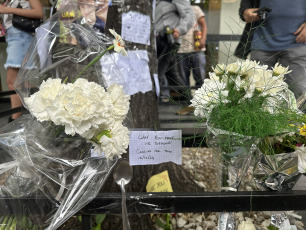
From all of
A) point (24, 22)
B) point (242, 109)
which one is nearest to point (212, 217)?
point (242, 109)

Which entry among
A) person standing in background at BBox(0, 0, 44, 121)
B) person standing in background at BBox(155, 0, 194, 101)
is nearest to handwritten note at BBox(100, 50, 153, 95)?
person standing in background at BBox(0, 0, 44, 121)

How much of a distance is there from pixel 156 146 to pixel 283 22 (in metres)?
1.22

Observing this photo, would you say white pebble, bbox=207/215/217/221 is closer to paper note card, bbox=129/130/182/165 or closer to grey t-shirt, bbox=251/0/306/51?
paper note card, bbox=129/130/182/165

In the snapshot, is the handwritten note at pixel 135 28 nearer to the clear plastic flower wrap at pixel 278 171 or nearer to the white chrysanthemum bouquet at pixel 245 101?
the white chrysanthemum bouquet at pixel 245 101

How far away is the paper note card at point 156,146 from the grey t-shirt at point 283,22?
0.96m

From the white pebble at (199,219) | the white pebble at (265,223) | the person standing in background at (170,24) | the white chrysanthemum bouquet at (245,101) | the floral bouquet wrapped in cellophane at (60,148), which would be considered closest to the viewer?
the floral bouquet wrapped in cellophane at (60,148)

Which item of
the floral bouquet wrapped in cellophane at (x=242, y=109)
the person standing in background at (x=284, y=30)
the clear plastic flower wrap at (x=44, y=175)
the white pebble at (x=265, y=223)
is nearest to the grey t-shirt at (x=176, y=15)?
the person standing in background at (x=284, y=30)

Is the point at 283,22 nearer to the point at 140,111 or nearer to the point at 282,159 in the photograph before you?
the point at 140,111

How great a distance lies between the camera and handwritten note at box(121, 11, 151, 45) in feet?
5.55

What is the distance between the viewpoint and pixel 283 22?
71.4 inches

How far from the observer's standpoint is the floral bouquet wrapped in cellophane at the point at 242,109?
854 mm

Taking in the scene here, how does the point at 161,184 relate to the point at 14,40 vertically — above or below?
below

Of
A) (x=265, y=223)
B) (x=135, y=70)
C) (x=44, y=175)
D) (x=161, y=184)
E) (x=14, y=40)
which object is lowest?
(x=265, y=223)

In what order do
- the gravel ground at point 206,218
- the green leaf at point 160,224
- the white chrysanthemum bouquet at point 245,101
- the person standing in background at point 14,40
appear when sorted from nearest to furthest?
the white chrysanthemum bouquet at point 245,101 → the gravel ground at point 206,218 → the green leaf at point 160,224 → the person standing in background at point 14,40
